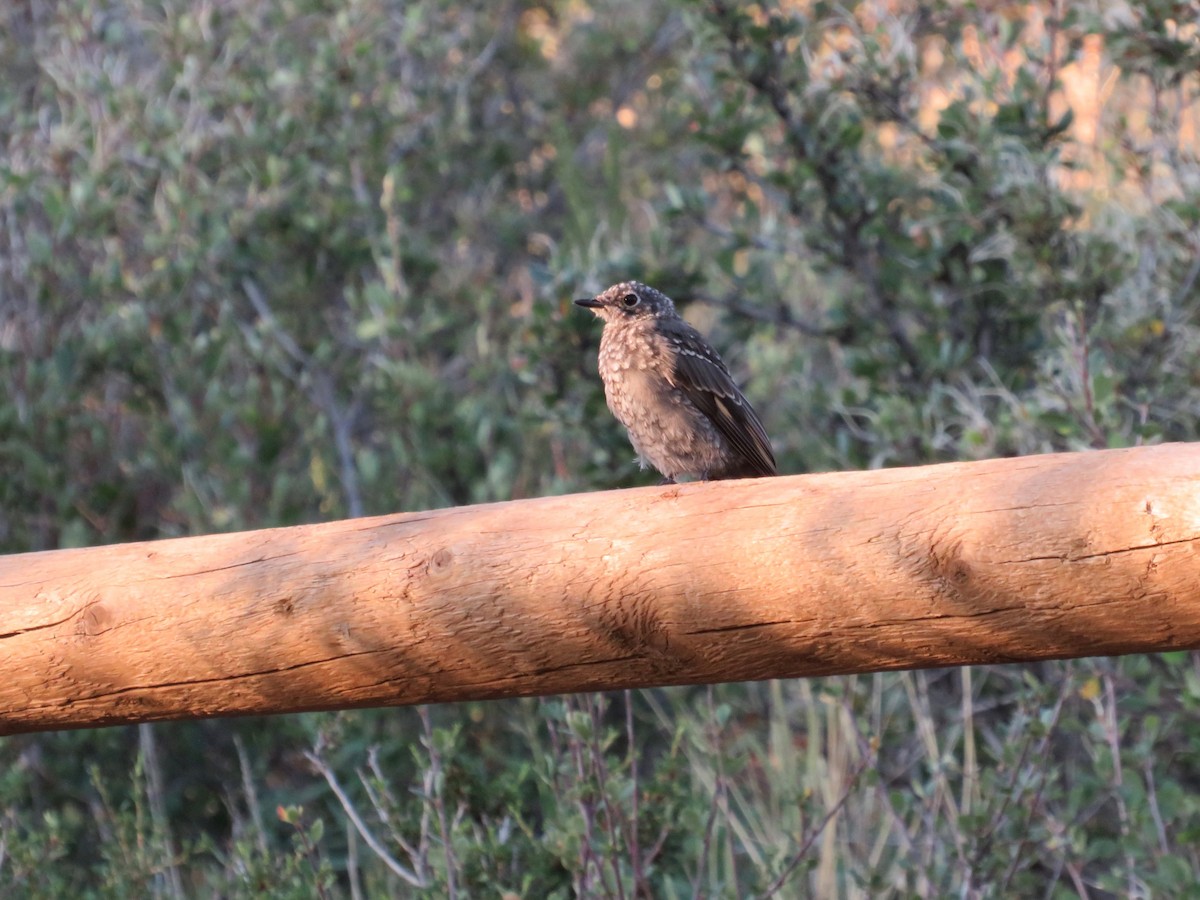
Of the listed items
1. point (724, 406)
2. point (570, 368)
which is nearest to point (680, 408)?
point (724, 406)

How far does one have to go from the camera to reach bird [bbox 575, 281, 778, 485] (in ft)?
13.4

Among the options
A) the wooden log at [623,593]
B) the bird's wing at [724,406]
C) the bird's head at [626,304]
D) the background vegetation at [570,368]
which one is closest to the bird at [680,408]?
the bird's wing at [724,406]

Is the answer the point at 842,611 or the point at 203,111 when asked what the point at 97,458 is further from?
the point at 842,611

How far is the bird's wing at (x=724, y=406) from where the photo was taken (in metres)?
4.12

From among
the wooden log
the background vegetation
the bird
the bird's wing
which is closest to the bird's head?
the bird

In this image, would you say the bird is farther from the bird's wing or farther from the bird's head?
the bird's head

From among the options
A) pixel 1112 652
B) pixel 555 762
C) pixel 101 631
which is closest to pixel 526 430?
pixel 555 762

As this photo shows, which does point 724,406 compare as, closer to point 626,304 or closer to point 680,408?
point 680,408

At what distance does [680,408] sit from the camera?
4.09 m

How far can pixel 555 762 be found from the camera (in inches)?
157

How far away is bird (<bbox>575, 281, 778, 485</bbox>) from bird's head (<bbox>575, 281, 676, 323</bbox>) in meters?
0.19

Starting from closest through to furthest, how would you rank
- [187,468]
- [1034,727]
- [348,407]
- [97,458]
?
[1034,727], [187,468], [97,458], [348,407]

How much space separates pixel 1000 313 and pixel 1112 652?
381cm

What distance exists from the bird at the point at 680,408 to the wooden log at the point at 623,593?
1562 mm
